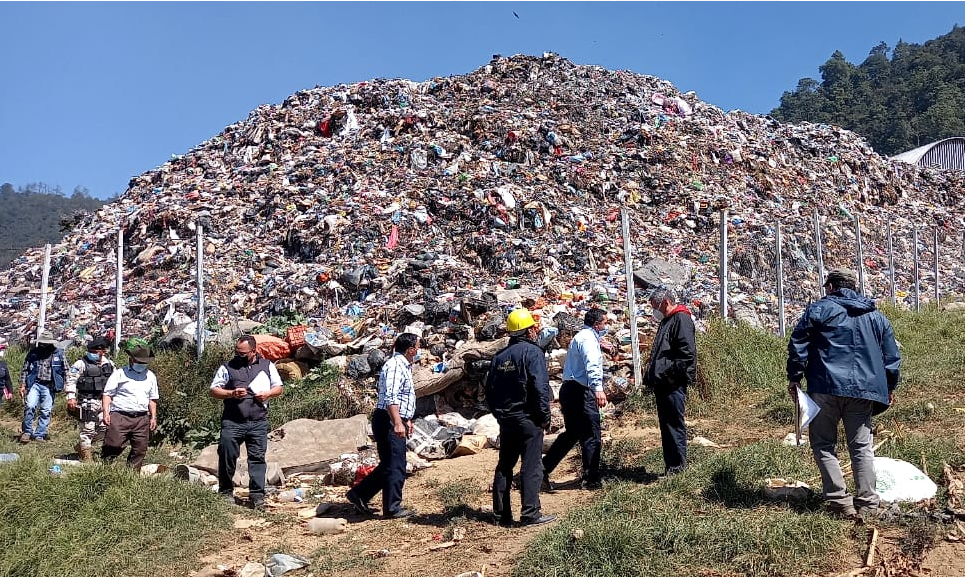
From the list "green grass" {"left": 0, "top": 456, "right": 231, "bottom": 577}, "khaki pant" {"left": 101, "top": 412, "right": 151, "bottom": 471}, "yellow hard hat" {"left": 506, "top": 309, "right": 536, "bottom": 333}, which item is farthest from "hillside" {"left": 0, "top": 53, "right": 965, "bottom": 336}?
"yellow hard hat" {"left": 506, "top": 309, "right": 536, "bottom": 333}

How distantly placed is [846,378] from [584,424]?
1858 mm

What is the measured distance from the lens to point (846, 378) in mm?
3924

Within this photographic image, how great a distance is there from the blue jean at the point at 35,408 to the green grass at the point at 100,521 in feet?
10.1

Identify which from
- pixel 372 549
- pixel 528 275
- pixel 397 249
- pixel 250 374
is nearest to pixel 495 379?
pixel 372 549

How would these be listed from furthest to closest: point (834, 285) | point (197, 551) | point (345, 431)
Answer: point (345, 431), point (197, 551), point (834, 285)

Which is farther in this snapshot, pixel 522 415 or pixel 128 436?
pixel 128 436

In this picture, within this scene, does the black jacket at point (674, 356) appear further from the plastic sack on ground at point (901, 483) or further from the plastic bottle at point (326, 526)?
the plastic bottle at point (326, 526)

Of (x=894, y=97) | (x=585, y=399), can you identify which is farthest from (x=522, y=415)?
(x=894, y=97)

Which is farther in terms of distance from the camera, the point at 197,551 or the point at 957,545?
the point at 197,551

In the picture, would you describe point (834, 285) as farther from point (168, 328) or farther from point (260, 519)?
point (168, 328)

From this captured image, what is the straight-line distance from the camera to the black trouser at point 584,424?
5.23 metres

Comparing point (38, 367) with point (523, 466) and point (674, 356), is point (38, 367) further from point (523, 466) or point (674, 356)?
point (674, 356)

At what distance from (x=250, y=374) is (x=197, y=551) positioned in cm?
128

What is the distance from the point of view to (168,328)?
1020 centimetres
